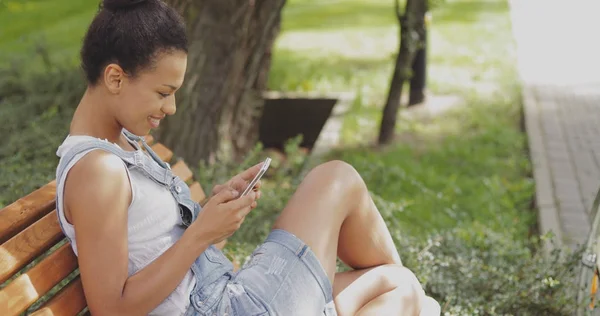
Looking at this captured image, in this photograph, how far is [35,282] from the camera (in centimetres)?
219

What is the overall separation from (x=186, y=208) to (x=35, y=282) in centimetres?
50

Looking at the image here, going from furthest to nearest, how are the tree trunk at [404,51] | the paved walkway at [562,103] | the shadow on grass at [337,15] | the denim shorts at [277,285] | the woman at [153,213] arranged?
the shadow on grass at [337,15] → the tree trunk at [404,51] → the paved walkway at [562,103] → the denim shorts at [277,285] → the woman at [153,213]

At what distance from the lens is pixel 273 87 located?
772 cm

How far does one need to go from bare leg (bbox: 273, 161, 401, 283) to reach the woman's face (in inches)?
22.0

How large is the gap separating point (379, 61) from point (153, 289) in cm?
664

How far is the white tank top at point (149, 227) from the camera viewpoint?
2.30m

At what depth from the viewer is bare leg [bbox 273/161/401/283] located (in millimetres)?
2611

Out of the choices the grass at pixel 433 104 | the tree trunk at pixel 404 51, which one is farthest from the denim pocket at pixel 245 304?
the tree trunk at pixel 404 51

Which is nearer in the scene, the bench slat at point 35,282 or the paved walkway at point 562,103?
the bench slat at point 35,282

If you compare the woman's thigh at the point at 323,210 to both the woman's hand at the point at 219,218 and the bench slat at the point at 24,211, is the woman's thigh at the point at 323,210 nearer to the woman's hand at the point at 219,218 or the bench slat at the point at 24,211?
the woman's hand at the point at 219,218

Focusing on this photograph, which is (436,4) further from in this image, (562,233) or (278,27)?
(562,233)

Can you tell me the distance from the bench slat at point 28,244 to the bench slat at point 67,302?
126 mm

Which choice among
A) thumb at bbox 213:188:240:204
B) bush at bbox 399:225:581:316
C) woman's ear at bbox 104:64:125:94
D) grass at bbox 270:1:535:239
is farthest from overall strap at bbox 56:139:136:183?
grass at bbox 270:1:535:239

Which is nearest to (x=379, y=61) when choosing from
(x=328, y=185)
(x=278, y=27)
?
(x=278, y=27)
